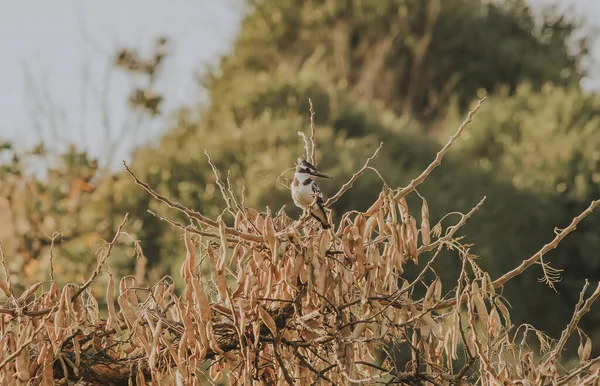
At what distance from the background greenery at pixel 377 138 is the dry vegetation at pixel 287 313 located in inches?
133

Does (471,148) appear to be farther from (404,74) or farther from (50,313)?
(50,313)

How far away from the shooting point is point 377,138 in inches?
627

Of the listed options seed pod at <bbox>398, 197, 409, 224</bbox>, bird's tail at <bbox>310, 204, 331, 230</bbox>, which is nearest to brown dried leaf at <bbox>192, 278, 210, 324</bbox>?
bird's tail at <bbox>310, 204, 331, 230</bbox>

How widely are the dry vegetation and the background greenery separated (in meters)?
3.37

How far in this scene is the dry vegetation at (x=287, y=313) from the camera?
287cm

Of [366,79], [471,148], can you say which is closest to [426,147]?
[471,148]

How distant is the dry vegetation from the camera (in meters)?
2.87

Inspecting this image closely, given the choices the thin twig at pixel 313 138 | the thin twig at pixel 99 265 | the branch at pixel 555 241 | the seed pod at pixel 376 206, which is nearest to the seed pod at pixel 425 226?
the seed pod at pixel 376 206

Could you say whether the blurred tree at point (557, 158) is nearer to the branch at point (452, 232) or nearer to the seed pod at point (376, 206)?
the branch at point (452, 232)

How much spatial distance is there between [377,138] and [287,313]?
12.9 meters

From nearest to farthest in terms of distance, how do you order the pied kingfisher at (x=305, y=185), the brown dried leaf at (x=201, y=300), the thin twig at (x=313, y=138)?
the brown dried leaf at (x=201, y=300) → the thin twig at (x=313, y=138) → the pied kingfisher at (x=305, y=185)

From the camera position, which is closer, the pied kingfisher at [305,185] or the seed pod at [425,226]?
the seed pod at [425,226]

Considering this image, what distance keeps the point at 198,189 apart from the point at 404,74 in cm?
1247

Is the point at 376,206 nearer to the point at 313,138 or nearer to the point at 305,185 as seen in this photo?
the point at 313,138
